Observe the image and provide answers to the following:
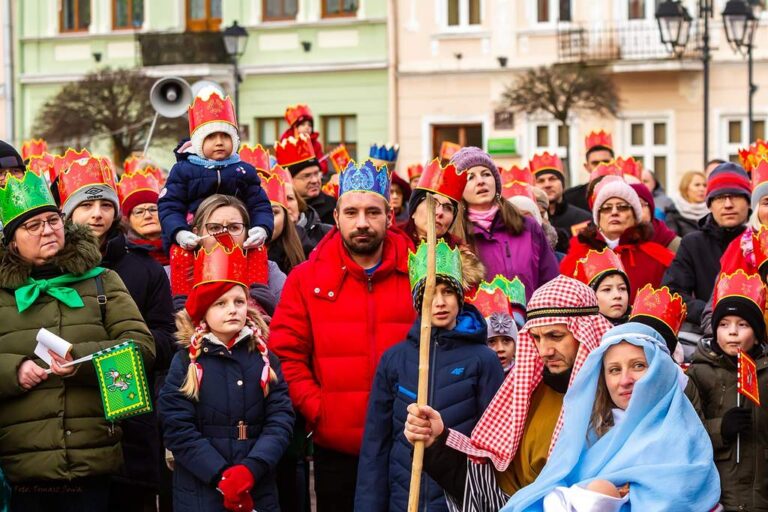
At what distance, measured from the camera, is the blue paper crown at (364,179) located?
8.03 metres

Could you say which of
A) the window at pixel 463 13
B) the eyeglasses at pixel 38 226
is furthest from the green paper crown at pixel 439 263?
the window at pixel 463 13

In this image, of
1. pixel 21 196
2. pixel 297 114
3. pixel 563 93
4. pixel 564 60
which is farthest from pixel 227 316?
pixel 564 60

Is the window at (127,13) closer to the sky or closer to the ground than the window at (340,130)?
closer to the sky

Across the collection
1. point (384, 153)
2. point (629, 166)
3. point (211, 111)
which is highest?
point (211, 111)

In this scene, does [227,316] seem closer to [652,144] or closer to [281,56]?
[652,144]

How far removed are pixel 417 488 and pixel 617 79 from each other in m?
23.9

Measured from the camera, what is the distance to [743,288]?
8297mm

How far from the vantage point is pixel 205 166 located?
912 centimetres

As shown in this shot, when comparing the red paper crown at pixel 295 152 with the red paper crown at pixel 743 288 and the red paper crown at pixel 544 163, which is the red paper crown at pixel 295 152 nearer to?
the red paper crown at pixel 544 163

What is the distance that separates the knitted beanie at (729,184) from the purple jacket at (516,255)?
130 cm

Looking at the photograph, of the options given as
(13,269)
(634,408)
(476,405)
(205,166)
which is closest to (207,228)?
(205,166)

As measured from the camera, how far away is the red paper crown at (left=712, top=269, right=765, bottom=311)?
8281 mm

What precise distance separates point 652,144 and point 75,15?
1182 centimetres

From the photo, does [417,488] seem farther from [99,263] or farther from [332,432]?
[99,263]
